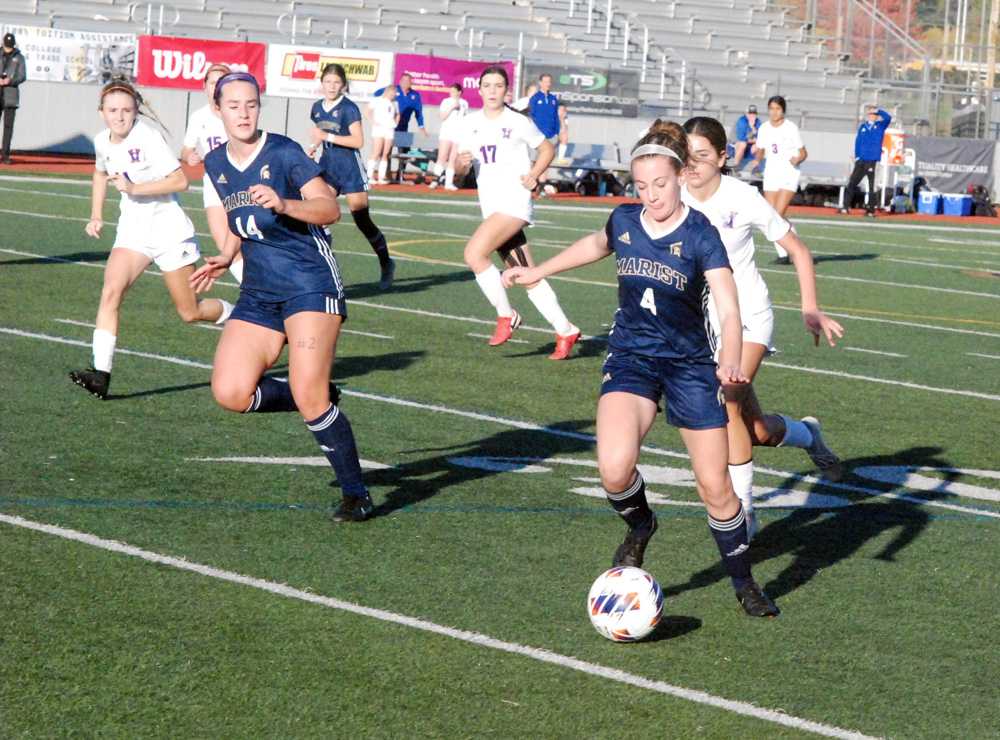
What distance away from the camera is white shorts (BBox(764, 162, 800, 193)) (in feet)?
73.7

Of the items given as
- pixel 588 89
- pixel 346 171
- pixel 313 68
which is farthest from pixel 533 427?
pixel 588 89

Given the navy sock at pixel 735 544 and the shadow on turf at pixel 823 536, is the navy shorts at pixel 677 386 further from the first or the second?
the shadow on turf at pixel 823 536

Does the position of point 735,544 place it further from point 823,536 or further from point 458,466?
point 458,466

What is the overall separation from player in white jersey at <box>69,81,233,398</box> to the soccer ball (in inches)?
210

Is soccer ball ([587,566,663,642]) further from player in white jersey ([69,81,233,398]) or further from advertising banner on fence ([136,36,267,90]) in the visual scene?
advertising banner on fence ([136,36,267,90])

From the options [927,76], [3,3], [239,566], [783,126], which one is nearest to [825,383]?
[239,566]

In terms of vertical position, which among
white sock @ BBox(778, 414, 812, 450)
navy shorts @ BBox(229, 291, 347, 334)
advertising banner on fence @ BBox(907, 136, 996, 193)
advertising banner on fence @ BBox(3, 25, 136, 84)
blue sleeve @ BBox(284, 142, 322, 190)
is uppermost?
advertising banner on fence @ BBox(3, 25, 136, 84)

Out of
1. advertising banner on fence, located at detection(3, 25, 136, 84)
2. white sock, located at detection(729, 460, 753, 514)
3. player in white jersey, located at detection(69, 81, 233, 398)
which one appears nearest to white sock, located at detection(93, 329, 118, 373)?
player in white jersey, located at detection(69, 81, 233, 398)

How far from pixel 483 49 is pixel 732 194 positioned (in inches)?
1308

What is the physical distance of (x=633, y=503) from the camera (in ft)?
21.7

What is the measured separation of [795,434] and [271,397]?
2567mm

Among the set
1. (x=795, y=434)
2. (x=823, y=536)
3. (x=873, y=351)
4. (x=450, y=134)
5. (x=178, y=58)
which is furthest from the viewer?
(x=178, y=58)

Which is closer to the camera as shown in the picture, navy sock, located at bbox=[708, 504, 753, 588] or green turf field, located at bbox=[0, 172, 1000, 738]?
green turf field, located at bbox=[0, 172, 1000, 738]

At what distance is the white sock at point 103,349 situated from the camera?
410 inches
